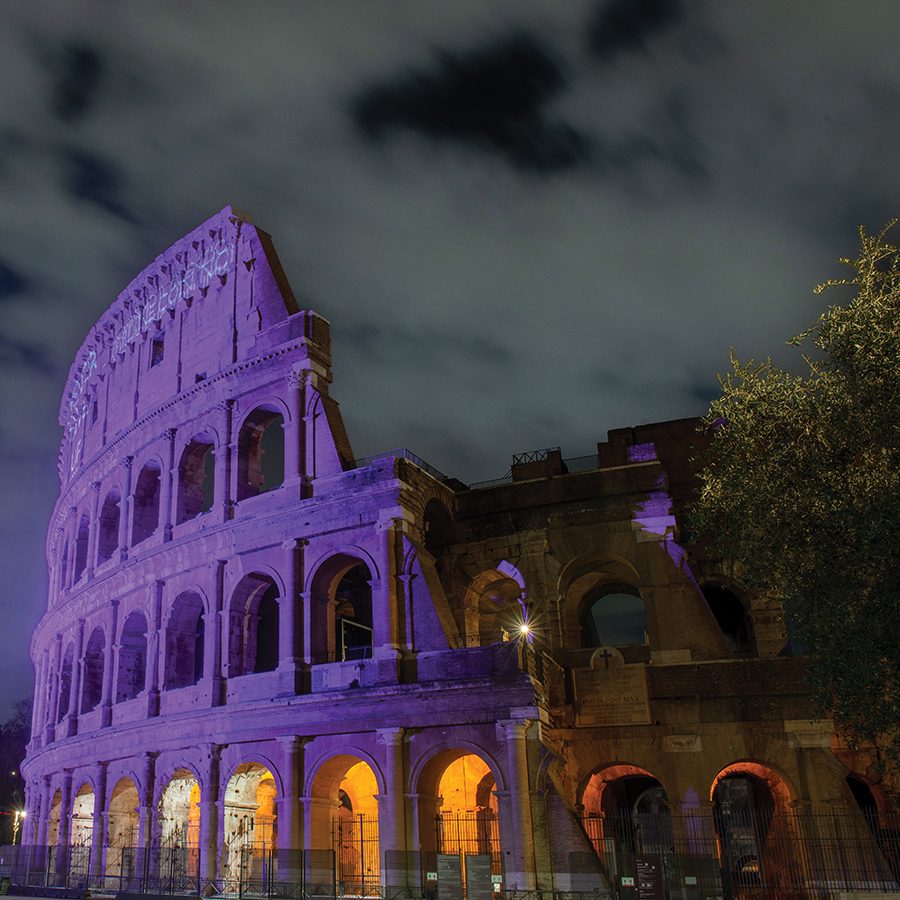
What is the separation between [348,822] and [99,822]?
800cm

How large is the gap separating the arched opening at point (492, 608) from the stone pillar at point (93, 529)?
43.5 feet

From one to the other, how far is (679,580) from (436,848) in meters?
8.32

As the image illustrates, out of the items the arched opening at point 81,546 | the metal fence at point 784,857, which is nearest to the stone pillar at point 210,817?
the metal fence at point 784,857

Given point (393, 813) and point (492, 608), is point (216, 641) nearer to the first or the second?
point (393, 813)

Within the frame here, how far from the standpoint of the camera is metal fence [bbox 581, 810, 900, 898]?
18625 millimetres

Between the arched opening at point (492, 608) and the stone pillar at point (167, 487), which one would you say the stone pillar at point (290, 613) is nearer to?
the arched opening at point (492, 608)

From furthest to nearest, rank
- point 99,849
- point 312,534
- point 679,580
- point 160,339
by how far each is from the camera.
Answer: point 160,339 → point 99,849 → point 312,534 → point 679,580

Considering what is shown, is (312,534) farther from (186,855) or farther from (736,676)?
(736,676)

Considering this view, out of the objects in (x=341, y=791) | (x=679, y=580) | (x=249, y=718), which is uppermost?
(x=679, y=580)

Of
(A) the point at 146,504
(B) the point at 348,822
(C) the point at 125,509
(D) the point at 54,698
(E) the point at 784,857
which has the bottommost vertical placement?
(E) the point at 784,857

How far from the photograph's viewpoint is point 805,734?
21250mm

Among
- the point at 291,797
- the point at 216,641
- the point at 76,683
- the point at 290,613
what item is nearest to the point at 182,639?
the point at 216,641

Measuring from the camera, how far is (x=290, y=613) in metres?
24.2

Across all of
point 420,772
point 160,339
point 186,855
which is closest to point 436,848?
point 420,772
